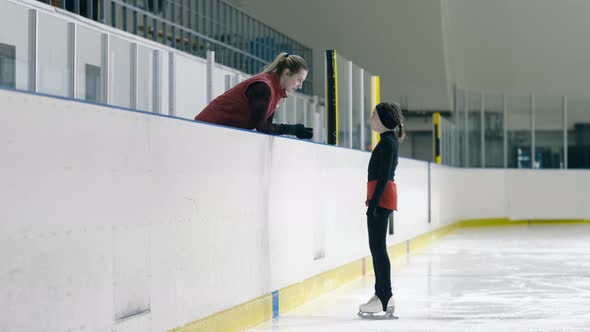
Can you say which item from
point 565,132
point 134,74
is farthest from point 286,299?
point 565,132

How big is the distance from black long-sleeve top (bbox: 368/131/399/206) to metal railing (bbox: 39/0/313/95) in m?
2.46

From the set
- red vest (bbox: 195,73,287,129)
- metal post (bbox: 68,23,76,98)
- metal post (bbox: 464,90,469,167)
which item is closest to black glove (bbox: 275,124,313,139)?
red vest (bbox: 195,73,287,129)

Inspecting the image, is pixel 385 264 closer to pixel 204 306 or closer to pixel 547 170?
pixel 204 306

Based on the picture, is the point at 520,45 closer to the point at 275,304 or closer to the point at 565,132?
the point at 565,132

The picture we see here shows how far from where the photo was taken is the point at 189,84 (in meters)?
6.31

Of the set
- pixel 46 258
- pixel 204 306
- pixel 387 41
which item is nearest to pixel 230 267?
pixel 204 306

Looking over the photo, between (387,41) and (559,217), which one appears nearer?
(387,41)

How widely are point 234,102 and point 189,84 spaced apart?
643 mm

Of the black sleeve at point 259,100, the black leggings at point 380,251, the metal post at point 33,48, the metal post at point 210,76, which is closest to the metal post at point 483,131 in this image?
the metal post at point 210,76

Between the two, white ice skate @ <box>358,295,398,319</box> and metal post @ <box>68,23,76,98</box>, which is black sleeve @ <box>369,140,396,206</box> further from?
metal post @ <box>68,23,76,98</box>

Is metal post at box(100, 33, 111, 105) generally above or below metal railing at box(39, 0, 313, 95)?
below

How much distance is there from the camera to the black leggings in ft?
19.9

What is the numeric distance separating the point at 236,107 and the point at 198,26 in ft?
27.0

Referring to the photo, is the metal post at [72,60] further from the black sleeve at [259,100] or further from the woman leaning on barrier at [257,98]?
the black sleeve at [259,100]
